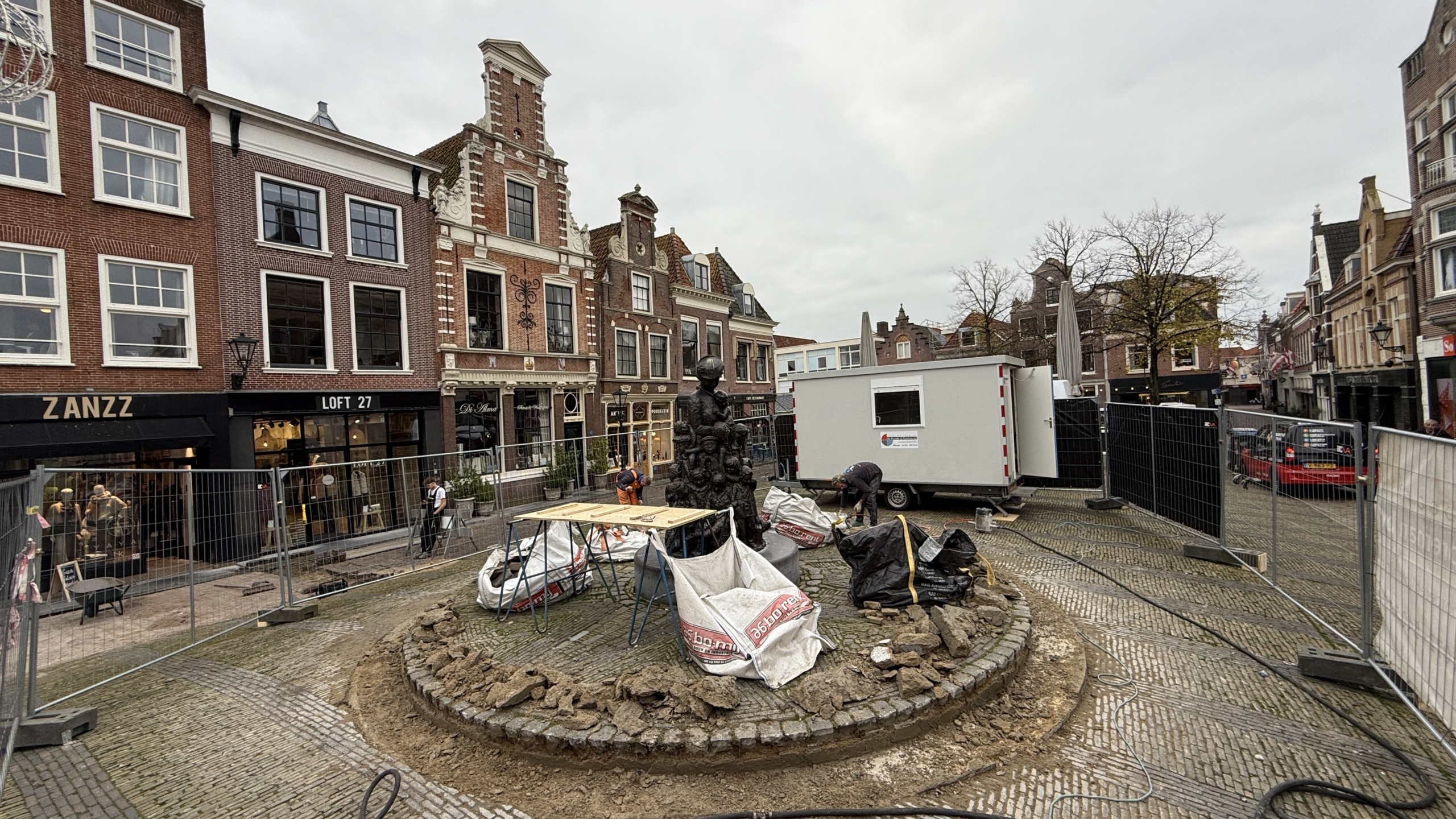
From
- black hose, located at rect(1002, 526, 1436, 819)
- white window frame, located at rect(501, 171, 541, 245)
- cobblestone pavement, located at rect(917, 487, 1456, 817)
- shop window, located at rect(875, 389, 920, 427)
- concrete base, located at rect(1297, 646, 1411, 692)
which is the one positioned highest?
white window frame, located at rect(501, 171, 541, 245)

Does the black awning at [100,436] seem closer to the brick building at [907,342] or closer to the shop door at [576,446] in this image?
the shop door at [576,446]

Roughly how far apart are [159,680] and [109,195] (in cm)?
1058

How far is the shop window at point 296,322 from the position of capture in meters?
13.3

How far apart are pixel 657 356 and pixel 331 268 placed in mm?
11606

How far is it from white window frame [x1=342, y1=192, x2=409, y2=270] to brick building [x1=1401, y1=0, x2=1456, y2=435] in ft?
104

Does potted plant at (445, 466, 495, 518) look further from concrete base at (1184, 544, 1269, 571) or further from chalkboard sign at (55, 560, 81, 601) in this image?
concrete base at (1184, 544, 1269, 571)

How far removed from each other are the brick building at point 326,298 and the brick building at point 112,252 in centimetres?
51

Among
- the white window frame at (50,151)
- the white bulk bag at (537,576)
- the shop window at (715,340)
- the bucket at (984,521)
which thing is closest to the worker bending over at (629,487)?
the white bulk bag at (537,576)

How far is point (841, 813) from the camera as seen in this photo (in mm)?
3375

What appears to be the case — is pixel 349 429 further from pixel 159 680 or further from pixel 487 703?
pixel 487 703

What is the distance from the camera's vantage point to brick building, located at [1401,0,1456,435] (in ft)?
63.7

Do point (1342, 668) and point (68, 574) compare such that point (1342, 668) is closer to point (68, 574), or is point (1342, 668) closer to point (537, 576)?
point (537, 576)

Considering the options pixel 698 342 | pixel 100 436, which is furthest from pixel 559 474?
pixel 698 342

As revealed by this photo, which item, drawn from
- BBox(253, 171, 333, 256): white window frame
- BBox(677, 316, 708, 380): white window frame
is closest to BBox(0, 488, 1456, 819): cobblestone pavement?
BBox(253, 171, 333, 256): white window frame
